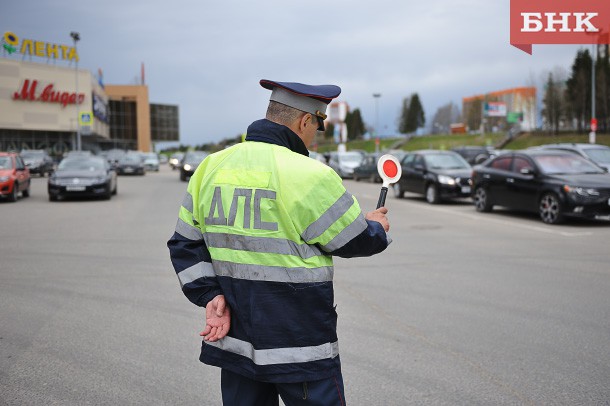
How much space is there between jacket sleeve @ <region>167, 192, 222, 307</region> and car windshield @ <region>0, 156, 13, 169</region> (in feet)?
64.5

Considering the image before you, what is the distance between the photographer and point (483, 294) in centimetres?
689

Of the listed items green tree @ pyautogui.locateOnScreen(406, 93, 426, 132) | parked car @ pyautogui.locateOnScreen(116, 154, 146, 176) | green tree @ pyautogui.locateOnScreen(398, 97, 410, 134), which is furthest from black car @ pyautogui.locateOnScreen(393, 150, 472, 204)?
green tree @ pyautogui.locateOnScreen(398, 97, 410, 134)

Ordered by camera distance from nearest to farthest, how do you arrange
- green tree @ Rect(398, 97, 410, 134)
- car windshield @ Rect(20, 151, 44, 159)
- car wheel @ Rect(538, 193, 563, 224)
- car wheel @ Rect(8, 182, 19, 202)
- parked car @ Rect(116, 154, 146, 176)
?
car wheel @ Rect(538, 193, 563, 224) < car wheel @ Rect(8, 182, 19, 202) < car windshield @ Rect(20, 151, 44, 159) < parked car @ Rect(116, 154, 146, 176) < green tree @ Rect(398, 97, 410, 134)

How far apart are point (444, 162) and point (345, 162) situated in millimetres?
17104

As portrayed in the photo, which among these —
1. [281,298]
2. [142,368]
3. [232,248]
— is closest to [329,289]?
[281,298]

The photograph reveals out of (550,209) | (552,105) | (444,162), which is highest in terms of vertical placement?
(552,105)

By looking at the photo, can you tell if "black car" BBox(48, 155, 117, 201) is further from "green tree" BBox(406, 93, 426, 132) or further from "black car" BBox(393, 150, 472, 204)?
"green tree" BBox(406, 93, 426, 132)

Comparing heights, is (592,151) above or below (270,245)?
above

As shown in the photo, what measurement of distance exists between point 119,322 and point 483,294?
3.79 m

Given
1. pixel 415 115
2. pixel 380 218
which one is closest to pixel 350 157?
pixel 380 218

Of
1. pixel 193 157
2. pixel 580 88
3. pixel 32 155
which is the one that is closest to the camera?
pixel 193 157

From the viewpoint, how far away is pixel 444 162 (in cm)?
2056

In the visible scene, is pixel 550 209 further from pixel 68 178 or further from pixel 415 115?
pixel 415 115

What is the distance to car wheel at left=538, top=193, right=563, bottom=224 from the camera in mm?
13180
